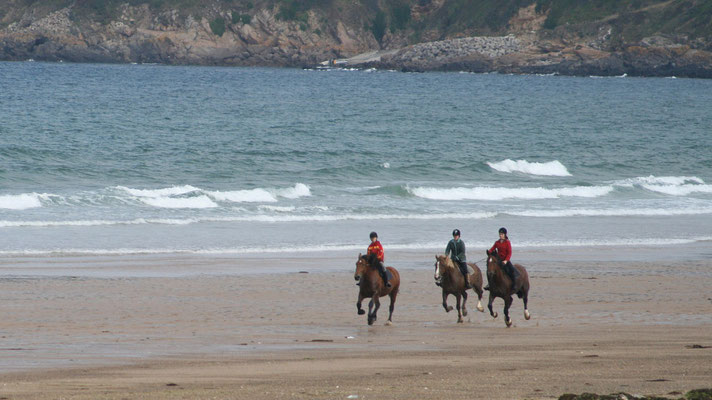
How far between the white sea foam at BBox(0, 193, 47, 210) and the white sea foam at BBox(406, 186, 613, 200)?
1391cm

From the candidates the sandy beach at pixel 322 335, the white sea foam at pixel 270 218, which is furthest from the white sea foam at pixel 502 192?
the sandy beach at pixel 322 335

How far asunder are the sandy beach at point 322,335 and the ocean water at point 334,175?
3869mm

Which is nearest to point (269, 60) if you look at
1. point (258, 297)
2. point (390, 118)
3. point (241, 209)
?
point (390, 118)

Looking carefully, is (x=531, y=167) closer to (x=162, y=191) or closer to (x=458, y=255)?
(x=162, y=191)

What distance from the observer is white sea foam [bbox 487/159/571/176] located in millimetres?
44719

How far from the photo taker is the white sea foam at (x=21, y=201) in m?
29.4

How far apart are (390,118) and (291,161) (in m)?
24.9

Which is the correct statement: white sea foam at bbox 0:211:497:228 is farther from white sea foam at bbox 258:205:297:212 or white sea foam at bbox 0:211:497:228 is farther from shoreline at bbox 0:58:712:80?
shoreline at bbox 0:58:712:80

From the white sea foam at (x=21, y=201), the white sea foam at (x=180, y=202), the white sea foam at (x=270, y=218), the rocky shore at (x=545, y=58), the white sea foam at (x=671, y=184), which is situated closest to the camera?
the white sea foam at (x=270, y=218)

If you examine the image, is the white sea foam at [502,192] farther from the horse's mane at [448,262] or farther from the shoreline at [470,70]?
the shoreline at [470,70]

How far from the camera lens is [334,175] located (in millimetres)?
40250

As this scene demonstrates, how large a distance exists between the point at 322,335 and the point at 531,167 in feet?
109

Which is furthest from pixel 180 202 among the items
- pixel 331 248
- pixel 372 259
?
pixel 372 259

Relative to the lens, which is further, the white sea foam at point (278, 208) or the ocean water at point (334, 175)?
the white sea foam at point (278, 208)
